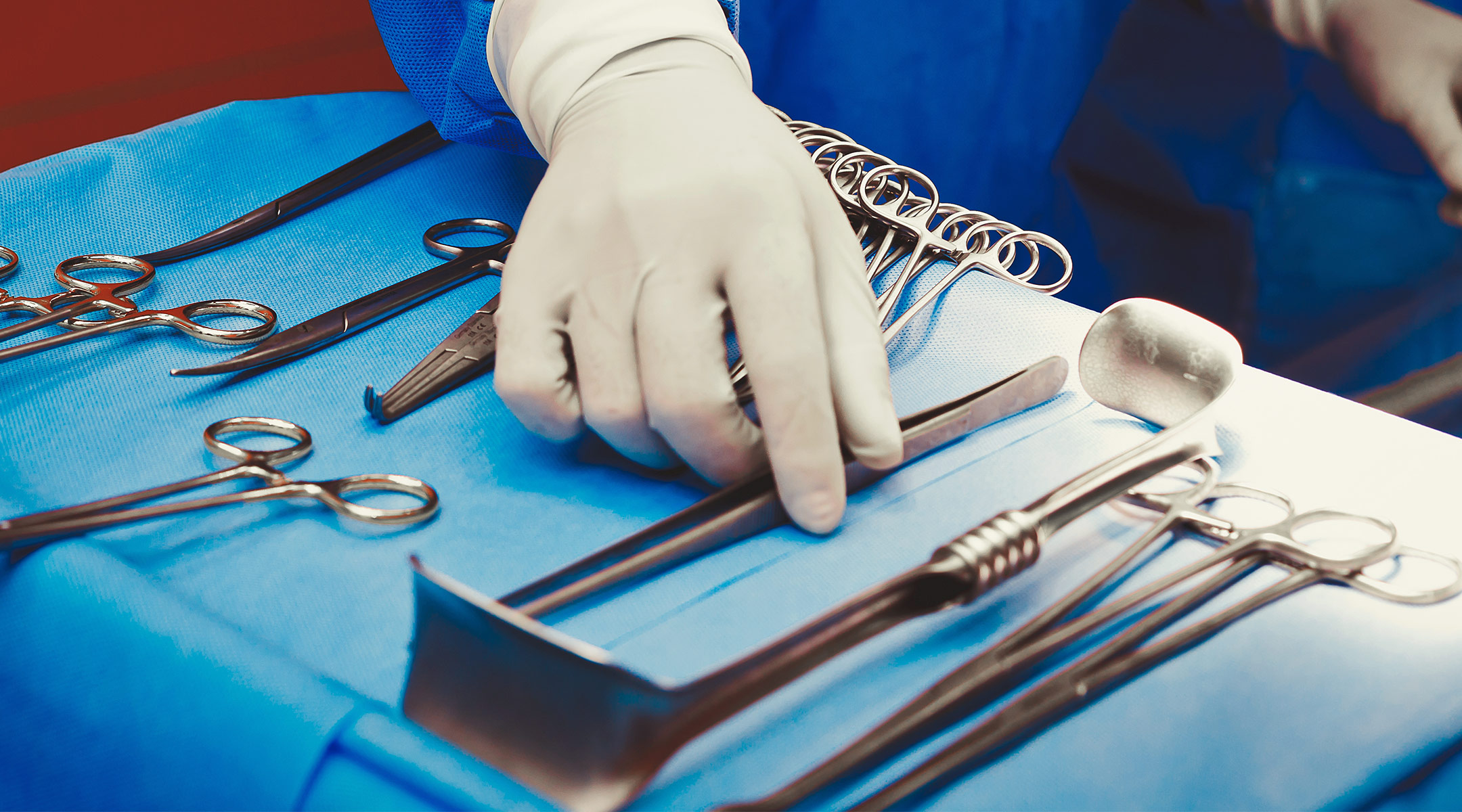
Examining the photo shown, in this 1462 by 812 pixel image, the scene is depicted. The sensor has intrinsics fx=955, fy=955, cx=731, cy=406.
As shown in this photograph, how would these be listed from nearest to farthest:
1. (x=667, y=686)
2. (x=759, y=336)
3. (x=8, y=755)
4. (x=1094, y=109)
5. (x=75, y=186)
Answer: (x=667, y=686) → (x=8, y=755) → (x=759, y=336) → (x=75, y=186) → (x=1094, y=109)

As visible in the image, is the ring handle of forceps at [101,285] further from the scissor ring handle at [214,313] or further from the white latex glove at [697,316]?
the white latex glove at [697,316]

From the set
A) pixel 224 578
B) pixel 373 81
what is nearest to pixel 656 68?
pixel 224 578

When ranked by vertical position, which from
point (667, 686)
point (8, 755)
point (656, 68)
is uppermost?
point (656, 68)

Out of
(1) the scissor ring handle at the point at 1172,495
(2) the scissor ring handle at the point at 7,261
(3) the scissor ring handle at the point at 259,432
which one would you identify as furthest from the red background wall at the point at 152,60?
(1) the scissor ring handle at the point at 1172,495

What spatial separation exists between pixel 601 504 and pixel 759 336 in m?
0.15

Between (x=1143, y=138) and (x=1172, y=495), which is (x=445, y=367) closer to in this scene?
(x=1172, y=495)

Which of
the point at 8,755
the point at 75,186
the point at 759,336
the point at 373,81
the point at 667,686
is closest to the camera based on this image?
the point at 667,686

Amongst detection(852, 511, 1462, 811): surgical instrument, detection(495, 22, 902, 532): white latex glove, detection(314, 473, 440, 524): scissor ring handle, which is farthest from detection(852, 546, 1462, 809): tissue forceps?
detection(314, 473, 440, 524): scissor ring handle

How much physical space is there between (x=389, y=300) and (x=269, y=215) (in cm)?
22

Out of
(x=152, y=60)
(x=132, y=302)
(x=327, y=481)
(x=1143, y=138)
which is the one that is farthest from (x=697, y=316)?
(x=152, y=60)

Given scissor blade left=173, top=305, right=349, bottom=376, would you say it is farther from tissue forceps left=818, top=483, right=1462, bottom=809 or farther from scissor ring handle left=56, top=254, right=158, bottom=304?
tissue forceps left=818, top=483, right=1462, bottom=809

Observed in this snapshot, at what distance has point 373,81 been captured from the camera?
2.16 meters

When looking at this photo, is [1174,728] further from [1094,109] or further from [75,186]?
[75,186]

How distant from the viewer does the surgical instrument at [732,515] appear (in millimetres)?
498
